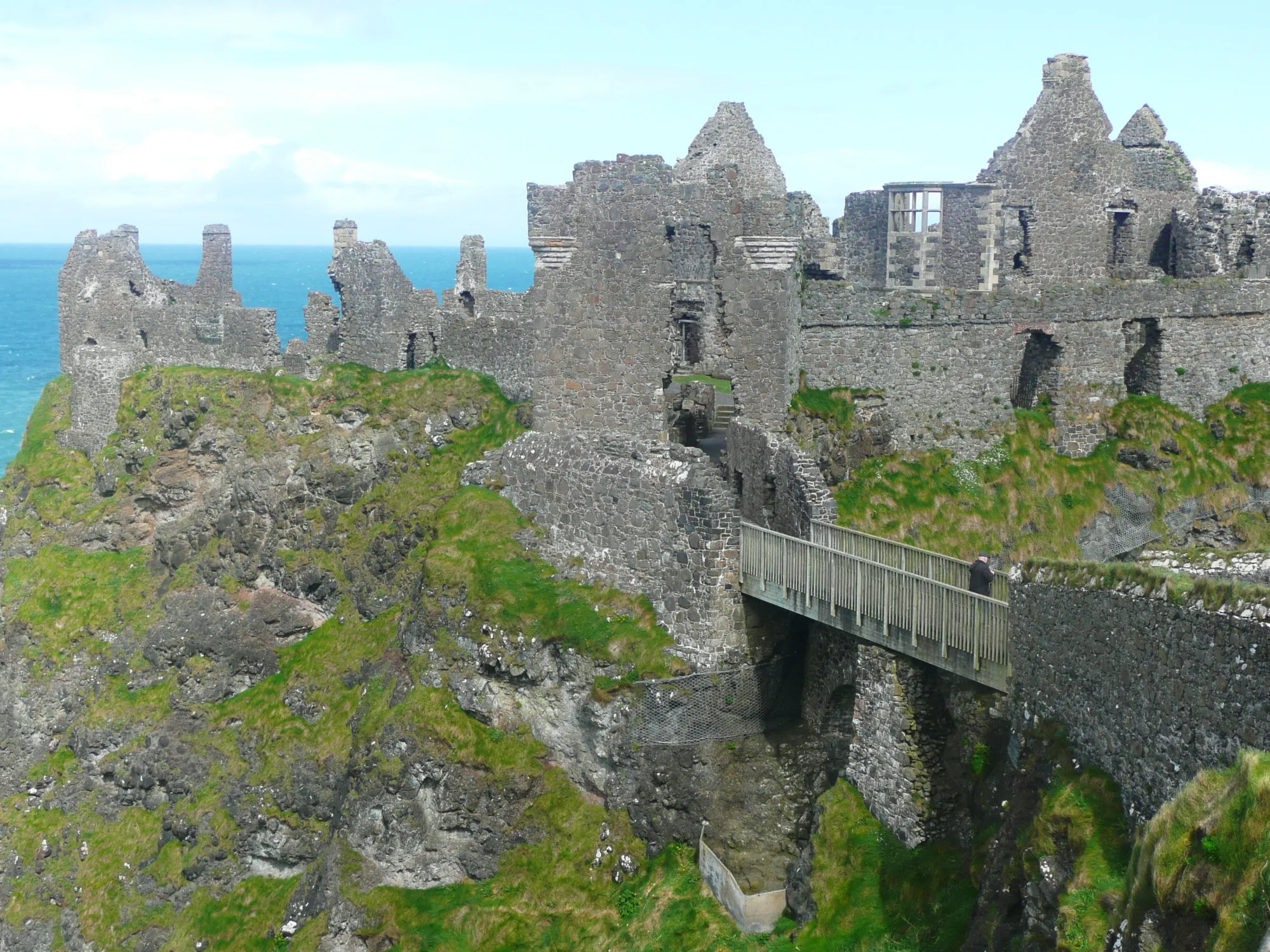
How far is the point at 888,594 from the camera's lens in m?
25.4

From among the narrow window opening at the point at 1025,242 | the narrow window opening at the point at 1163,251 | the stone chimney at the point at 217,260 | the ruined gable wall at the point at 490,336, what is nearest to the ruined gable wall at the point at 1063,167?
the narrow window opening at the point at 1025,242

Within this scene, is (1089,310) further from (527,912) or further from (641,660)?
(527,912)

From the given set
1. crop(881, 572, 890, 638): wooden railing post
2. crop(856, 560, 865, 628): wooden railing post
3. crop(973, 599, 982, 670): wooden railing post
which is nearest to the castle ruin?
crop(856, 560, 865, 628): wooden railing post

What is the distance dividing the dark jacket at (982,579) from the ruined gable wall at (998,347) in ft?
32.3

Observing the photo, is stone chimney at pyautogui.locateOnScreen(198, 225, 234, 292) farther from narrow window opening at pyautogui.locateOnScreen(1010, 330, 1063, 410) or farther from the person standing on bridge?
the person standing on bridge

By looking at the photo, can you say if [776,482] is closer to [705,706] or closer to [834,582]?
[834,582]

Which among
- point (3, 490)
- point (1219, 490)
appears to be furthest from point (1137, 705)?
point (3, 490)

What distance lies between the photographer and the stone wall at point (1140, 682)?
17.0 meters

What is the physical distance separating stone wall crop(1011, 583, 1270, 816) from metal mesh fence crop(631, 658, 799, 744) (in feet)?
26.3

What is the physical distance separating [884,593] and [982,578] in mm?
1736

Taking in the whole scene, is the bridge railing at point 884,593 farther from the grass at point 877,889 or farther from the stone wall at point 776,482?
the grass at point 877,889

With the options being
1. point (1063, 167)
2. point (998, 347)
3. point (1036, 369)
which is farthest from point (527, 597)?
point (1063, 167)

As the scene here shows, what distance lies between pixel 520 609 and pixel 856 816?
798cm

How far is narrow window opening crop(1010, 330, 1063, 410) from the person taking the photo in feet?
118
